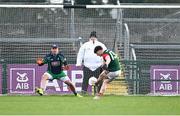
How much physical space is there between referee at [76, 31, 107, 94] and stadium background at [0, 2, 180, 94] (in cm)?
95

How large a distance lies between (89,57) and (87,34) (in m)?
1.62

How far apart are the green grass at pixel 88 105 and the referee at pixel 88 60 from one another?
1.75m

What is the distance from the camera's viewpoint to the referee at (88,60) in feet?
80.0

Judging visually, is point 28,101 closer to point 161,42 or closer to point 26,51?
point 26,51

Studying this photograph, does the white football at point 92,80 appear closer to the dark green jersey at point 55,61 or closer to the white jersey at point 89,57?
the white jersey at point 89,57

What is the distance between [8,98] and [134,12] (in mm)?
5898

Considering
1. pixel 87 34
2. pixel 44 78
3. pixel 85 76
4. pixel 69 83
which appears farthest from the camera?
pixel 87 34

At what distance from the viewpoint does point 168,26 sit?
84.7ft

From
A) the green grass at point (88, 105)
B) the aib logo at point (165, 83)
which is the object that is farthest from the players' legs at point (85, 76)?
the aib logo at point (165, 83)

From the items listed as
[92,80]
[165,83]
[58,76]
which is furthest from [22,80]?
[165,83]

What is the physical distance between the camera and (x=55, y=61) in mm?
23672

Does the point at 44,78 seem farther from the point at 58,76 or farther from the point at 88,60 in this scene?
the point at 88,60

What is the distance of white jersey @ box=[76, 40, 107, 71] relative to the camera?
24.4 m

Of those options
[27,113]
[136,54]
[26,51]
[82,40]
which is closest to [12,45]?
[26,51]
